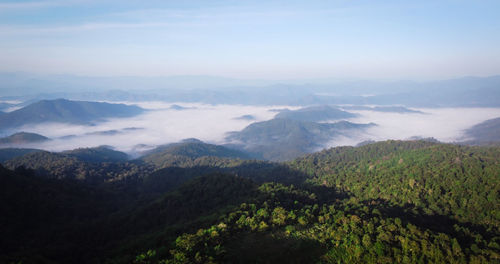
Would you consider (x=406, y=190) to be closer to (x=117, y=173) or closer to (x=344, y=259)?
(x=344, y=259)

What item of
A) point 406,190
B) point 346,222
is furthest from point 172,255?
point 406,190

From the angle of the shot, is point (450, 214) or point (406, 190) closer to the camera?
point (450, 214)

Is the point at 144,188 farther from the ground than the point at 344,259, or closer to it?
closer to it

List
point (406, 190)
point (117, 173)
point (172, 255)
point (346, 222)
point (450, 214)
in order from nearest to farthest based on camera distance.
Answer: point (172, 255), point (346, 222), point (450, 214), point (406, 190), point (117, 173)

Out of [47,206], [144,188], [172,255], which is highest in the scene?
[172,255]

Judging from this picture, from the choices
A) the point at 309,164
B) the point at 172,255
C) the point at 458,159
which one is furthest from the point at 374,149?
the point at 172,255

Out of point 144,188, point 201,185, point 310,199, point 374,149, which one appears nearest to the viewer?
point 310,199
